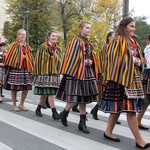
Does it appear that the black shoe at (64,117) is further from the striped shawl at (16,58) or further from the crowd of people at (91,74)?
the striped shawl at (16,58)

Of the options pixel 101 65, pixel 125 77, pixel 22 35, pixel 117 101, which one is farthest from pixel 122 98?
pixel 22 35

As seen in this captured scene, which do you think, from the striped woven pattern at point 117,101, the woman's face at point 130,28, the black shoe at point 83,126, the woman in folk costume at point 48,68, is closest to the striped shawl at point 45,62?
the woman in folk costume at point 48,68

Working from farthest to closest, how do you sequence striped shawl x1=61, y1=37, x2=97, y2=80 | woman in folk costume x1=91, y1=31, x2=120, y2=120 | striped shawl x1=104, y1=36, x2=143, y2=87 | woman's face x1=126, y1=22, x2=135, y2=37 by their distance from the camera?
woman in folk costume x1=91, y1=31, x2=120, y2=120 < striped shawl x1=61, y1=37, x2=97, y2=80 < woman's face x1=126, y1=22, x2=135, y2=37 < striped shawl x1=104, y1=36, x2=143, y2=87

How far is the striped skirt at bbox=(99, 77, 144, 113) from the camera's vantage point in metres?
3.89

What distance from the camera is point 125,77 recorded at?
3877 mm

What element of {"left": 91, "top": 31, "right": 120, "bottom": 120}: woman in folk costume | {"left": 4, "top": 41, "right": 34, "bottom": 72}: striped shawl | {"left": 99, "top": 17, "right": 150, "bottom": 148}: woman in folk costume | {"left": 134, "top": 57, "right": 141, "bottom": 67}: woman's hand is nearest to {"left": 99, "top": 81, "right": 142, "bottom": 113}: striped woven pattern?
{"left": 99, "top": 17, "right": 150, "bottom": 148}: woman in folk costume

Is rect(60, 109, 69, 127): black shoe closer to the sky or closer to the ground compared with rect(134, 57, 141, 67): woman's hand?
closer to the ground

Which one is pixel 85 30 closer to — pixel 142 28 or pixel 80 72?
pixel 80 72

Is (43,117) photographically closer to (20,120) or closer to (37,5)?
(20,120)

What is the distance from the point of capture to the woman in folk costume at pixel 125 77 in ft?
12.8

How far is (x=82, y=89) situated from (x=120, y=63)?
1122 millimetres

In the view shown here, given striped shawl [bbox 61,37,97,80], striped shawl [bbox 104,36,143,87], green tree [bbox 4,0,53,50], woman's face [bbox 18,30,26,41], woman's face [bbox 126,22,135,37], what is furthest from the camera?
green tree [bbox 4,0,53,50]

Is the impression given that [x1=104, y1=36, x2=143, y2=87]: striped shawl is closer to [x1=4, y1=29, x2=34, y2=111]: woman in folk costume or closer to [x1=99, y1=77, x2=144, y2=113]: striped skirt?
[x1=99, y1=77, x2=144, y2=113]: striped skirt

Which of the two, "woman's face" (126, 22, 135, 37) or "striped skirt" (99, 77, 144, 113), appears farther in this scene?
"woman's face" (126, 22, 135, 37)
